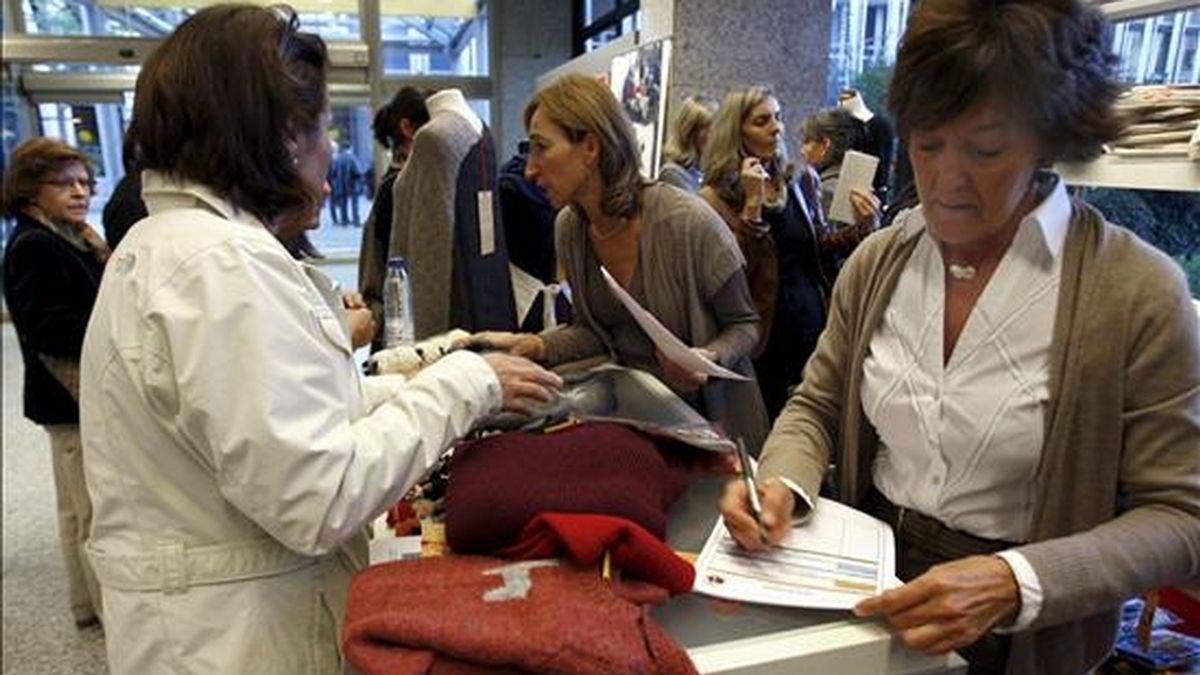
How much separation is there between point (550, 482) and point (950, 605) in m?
0.40

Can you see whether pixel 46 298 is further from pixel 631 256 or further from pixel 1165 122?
pixel 1165 122

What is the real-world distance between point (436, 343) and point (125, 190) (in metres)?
1.52

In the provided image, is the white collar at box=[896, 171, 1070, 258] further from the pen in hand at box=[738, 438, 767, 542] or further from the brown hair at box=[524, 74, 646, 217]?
the brown hair at box=[524, 74, 646, 217]

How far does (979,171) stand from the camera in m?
0.88

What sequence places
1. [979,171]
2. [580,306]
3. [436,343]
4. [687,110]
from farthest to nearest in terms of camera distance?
1. [687,110]
2. [580,306]
3. [436,343]
4. [979,171]

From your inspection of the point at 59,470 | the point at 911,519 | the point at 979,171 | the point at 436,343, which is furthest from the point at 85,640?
the point at 979,171

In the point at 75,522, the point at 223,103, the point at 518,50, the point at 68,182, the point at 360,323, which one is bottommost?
the point at 75,522

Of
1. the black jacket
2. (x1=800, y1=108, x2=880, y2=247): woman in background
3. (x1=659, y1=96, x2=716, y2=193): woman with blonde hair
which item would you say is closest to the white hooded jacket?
Answer: the black jacket

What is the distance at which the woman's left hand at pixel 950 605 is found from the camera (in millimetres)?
725

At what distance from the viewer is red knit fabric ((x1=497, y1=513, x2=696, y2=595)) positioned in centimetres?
74

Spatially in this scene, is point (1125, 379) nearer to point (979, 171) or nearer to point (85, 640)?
point (979, 171)

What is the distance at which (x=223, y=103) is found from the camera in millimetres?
848

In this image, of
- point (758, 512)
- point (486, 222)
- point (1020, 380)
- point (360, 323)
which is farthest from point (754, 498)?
point (486, 222)

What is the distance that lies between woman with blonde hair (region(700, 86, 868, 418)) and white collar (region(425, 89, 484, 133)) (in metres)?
0.79
